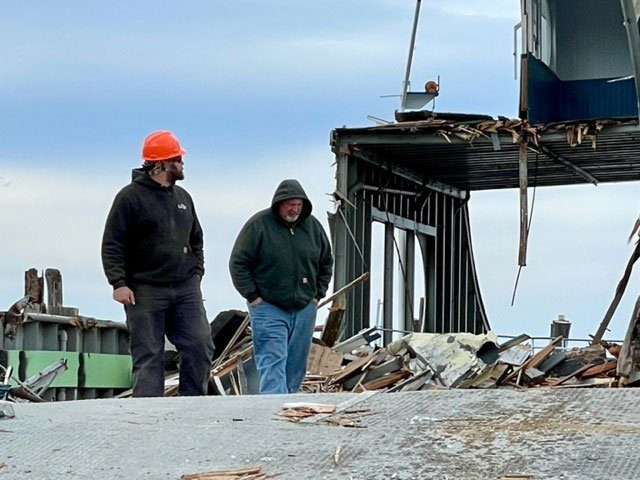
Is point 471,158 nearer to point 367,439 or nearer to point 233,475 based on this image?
point 367,439

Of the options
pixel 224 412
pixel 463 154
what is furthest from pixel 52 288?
pixel 224 412

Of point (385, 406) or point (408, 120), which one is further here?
point (408, 120)

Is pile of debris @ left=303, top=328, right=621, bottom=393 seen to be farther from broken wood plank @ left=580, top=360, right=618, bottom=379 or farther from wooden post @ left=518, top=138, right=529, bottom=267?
wooden post @ left=518, top=138, right=529, bottom=267

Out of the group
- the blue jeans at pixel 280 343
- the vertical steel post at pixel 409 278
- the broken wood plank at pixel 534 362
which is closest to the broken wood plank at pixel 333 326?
the broken wood plank at pixel 534 362

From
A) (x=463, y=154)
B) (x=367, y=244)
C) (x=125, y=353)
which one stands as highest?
(x=463, y=154)

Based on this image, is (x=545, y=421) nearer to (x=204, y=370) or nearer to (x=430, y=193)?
(x=204, y=370)

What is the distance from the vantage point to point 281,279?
1035 cm

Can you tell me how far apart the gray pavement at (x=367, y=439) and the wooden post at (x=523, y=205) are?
1180 cm

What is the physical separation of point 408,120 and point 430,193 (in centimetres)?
435

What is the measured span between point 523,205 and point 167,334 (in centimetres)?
979

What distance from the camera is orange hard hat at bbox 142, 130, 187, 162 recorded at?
9.42 meters

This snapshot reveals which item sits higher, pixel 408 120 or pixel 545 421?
pixel 408 120

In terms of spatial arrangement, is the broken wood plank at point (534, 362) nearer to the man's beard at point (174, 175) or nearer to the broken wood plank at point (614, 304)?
the broken wood plank at point (614, 304)

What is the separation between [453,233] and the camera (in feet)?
81.8
